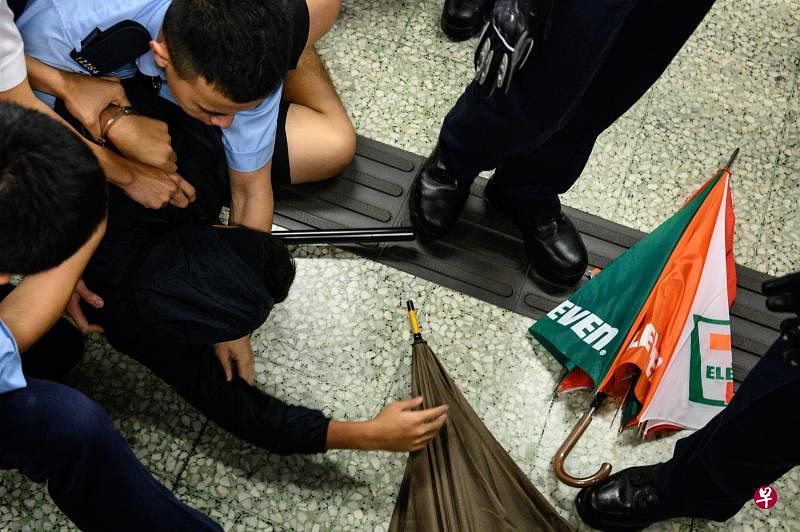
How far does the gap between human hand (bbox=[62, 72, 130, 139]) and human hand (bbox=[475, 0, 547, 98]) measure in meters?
0.70

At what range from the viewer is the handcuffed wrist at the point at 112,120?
4.93ft

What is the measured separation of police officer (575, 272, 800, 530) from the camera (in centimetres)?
119

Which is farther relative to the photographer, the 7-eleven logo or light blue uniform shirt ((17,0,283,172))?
the 7-eleven logo

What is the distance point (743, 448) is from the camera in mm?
1254

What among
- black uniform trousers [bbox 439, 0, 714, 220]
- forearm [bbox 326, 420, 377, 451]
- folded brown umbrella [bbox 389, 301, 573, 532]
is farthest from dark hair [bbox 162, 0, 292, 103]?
folded brown umbrella [bbox 389, 301, 573, 532]

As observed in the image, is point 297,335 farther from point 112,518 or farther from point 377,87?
point 377,87

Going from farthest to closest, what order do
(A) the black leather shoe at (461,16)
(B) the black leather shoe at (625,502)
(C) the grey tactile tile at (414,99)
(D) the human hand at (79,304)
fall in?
(A) the black leather shoe at (461,16), (C) the grey tactile tile at (414,99), (B) the black leather shoe at (625,502), (D) the human hand at (79,304)

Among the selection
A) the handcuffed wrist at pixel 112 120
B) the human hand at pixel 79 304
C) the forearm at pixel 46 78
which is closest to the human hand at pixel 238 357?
the human hand at pixel 79 304

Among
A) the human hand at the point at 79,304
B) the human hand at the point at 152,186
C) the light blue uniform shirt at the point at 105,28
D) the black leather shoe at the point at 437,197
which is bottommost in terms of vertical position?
the human hand at the point at 79,304

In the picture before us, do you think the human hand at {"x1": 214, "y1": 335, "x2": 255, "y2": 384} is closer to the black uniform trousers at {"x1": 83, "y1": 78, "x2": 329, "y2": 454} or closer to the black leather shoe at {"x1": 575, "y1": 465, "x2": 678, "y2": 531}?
the black uniform trousers at {"x1": 83, "y1": 78, "x2": 329, "y2": 454}

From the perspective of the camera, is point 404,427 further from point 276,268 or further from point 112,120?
point 112,120

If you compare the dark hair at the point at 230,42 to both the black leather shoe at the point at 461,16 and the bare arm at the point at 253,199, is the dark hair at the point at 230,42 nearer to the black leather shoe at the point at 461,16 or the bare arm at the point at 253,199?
the bare arm at the point at 253,199

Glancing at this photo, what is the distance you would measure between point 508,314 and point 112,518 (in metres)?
0.94

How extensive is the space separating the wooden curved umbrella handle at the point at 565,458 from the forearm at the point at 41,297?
0.98m
